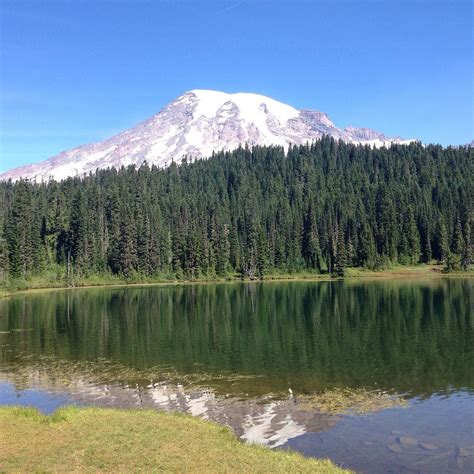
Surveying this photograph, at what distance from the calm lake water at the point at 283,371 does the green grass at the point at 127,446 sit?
11.2ft

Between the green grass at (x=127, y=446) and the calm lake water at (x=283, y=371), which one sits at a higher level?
the green grass at (x=127, y=446)

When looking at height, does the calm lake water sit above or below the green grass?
below

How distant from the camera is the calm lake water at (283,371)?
2633 centimetres

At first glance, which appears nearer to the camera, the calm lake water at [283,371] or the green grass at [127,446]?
the green grass at [127,446]

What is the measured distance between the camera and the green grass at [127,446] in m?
19.8

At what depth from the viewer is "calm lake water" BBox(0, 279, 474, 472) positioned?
86.4 feet

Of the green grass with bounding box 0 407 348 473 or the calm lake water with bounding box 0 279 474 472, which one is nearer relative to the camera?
the green grass with bounding box 0 407 348 473

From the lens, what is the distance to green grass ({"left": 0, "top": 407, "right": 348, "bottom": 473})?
19812 millimetres

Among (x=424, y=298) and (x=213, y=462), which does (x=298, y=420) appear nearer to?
(x=213, y=462)

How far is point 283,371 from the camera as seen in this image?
140ft

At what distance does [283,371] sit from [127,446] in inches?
888

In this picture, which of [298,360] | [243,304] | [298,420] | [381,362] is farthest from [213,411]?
[243,304]

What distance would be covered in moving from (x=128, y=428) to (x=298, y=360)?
24511 millimetres

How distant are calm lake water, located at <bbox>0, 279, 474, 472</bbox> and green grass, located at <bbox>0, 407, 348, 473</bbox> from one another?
342cm
